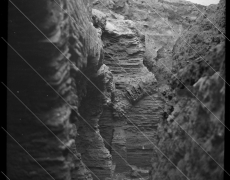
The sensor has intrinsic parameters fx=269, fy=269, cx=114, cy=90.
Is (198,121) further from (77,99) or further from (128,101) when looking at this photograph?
(128,101)

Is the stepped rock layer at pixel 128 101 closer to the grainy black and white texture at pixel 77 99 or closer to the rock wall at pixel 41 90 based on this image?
the grainy black and white texture at pixel 77 99

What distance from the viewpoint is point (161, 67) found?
12.7 m

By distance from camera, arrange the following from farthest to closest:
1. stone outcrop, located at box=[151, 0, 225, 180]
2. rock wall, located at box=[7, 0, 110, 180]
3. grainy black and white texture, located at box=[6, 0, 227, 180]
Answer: rock wall, located at box=[7, 0, 110, 180]
grainy black and white texture, located at box=[6, 0, 227, 180]
stone outcrop, located at box=[151, 0, 225, 180]

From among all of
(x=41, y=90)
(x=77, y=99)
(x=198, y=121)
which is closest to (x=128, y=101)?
(x=77, y=99)

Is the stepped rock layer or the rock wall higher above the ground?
the rock wall

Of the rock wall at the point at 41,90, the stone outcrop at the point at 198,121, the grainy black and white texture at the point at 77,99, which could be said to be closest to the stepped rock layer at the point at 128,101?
the grainy black and white texture at the point at 77,99

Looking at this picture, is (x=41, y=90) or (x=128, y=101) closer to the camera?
(x=41, y=90)

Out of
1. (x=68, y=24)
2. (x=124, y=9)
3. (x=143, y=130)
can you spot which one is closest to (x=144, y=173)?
(x=143, y=130)

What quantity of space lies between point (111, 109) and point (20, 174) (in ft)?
19.9

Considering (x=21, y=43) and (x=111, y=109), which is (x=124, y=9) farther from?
(x=21, y=43)

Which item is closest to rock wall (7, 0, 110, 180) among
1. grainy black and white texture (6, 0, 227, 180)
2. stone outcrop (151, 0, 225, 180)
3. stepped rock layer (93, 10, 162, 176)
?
grainy black and white texture (6, 0, 227, 180)

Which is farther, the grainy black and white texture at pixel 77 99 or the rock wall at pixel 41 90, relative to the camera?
the rock wall at pixel 41 90

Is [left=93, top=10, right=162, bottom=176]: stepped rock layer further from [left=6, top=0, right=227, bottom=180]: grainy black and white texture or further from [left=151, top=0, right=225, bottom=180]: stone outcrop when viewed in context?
[left=151, top=0, right=225, bottom=180]: stone outcrop

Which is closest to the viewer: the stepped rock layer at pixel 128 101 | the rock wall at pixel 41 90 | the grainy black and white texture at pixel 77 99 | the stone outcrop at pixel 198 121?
the stone outcrop at pixel 198 121
